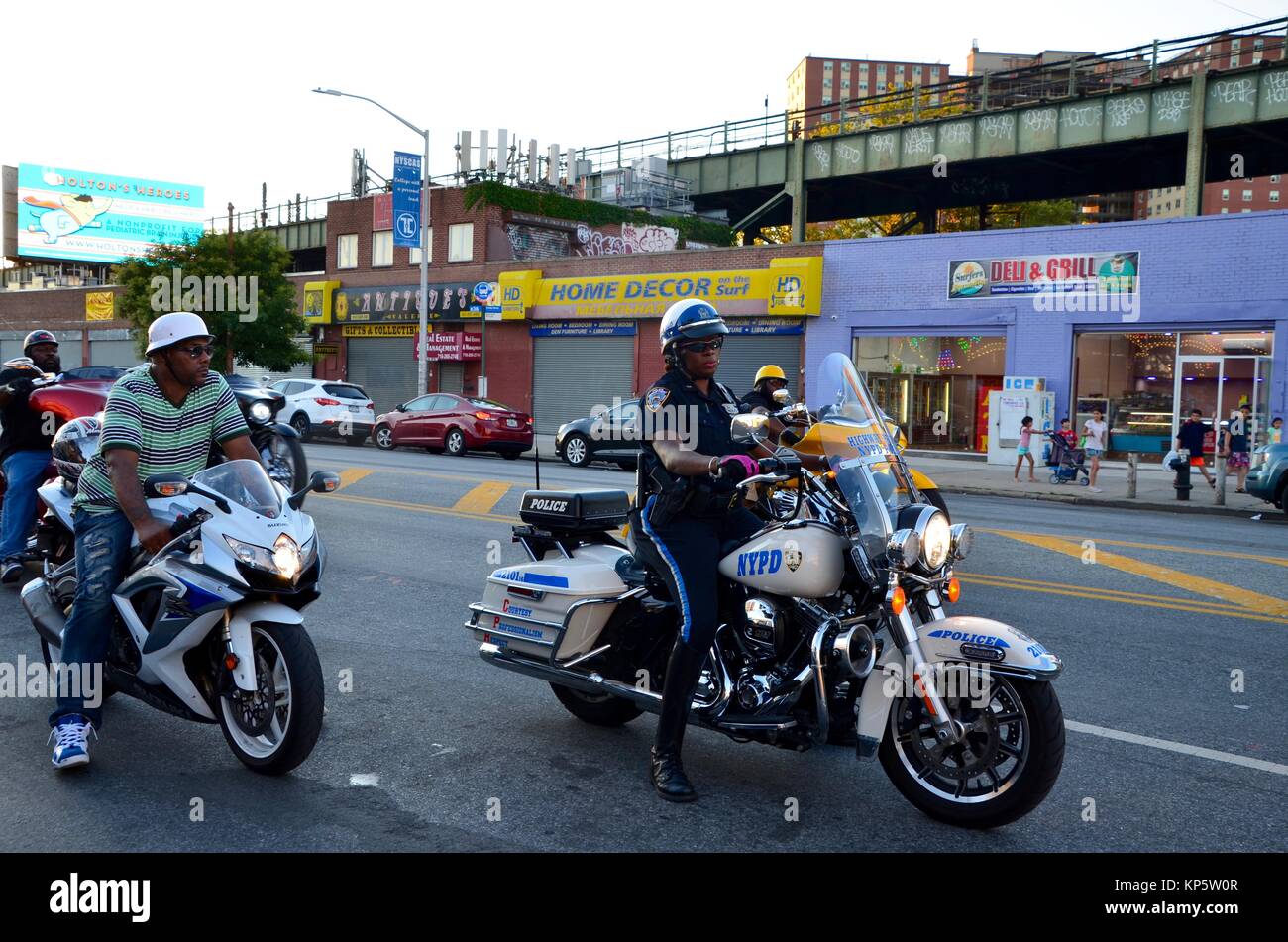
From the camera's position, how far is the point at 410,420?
27.4 m

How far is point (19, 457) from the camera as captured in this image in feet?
27.4

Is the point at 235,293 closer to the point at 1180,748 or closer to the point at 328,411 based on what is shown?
the point at 328,411

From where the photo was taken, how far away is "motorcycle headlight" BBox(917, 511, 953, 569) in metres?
4.04

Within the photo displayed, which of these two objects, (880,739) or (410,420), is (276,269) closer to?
(410,420)

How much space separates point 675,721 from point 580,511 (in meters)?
1.17

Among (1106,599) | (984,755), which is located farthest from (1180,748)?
(1106,599)

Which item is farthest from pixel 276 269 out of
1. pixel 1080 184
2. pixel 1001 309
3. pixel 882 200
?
pixel 1080 184

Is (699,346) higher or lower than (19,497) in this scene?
higher

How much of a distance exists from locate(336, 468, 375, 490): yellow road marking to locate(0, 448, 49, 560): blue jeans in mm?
7367

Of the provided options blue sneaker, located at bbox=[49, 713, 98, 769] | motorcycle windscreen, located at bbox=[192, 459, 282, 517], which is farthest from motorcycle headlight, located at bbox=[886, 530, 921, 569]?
blue sneaker, located at bbox=[49, 713, 98, 769]

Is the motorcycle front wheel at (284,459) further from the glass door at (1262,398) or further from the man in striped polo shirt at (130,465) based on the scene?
the glass door at (1262,398)

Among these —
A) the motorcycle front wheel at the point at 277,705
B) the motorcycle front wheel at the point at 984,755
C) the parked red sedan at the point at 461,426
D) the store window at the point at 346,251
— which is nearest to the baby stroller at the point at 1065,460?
the parked red sedan at the point at 461,426

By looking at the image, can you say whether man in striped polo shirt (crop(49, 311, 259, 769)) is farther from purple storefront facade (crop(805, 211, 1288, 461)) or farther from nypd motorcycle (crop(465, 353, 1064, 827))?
purple storefront facade (crop(805, 211, 1288, 461))
